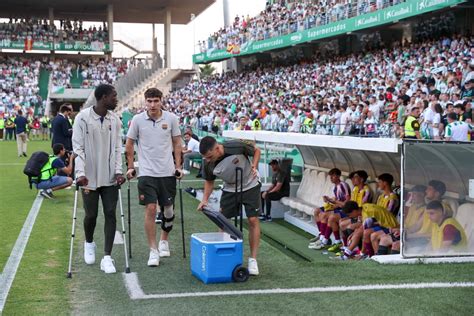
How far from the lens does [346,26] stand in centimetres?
3027

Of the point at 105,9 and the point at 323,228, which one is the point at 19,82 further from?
the point at 323,228

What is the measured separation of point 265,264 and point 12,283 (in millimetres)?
2703

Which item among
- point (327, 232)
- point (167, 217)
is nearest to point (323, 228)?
point (327, 232)

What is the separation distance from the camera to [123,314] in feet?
18.3

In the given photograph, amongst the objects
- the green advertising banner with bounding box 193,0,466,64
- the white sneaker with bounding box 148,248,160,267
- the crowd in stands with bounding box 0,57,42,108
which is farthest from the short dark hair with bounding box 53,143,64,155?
the crowd in stands with bounding box 0,57,42,108

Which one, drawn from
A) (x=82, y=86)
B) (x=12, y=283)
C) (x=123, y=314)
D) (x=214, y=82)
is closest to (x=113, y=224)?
(x=12, y=283)

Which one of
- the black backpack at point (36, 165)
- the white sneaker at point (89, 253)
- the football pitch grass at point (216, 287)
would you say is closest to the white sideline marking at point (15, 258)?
the football pitch grass at point (216, 287)

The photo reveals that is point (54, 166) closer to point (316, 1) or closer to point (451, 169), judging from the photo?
point (451, 169)

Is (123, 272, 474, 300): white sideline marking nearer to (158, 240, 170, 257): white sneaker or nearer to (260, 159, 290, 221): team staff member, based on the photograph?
(158, 240, 170, 257): white sneaker

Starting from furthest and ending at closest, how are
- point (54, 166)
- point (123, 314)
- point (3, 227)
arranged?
1. point (54, 166)
2. point (3, 227)
3. point (123, 314)

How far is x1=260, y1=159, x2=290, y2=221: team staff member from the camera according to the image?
12.1 m

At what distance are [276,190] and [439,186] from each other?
4.86 m

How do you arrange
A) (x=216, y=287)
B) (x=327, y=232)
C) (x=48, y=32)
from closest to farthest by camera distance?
(x=216, y=287) → (x=327, y=232) → (x=48, y=32)

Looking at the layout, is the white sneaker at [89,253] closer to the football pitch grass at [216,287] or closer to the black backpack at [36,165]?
the football pitch grass at [216,287]
